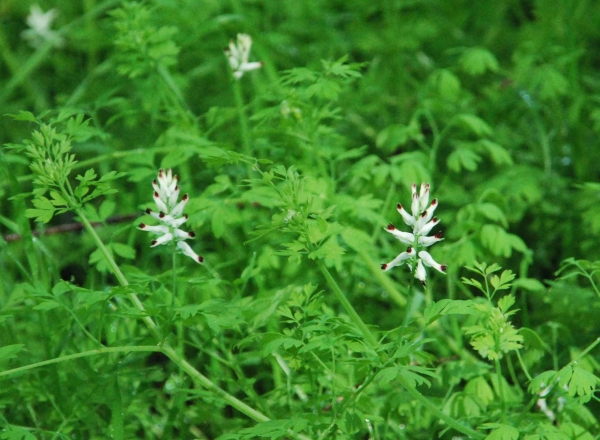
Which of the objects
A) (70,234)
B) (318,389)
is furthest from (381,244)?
(70,234)

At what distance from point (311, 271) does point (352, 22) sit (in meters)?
2.31

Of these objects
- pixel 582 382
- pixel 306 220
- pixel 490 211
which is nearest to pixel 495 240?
pixel 490 211

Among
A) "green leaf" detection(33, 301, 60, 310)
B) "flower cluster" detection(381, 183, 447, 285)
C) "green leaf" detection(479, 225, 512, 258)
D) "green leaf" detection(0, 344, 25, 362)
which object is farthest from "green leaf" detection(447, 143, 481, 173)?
"green leaf" detection(0, 344, 25, 362)

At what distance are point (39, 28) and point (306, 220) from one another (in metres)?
3.65

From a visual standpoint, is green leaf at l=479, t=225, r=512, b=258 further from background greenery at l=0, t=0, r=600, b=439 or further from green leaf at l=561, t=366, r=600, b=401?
green leaf at l=561, t=366, r=600, b=401

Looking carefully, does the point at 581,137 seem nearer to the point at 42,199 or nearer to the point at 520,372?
the point at 520,372

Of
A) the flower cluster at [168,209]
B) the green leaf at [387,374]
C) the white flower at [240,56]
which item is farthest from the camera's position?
the white flower at [240,56]

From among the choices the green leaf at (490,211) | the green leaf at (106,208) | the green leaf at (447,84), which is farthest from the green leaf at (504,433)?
the green leaf at (447,84)

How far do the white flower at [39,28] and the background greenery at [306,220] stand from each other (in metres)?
0.11

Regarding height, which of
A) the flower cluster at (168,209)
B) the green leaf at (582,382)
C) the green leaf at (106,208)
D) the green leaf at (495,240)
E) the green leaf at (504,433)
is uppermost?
the flower cluster at (168,209)

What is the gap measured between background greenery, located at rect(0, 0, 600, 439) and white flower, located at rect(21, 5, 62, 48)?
0.35 feet

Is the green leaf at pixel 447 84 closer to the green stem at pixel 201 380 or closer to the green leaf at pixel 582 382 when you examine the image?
the green leaf at pixel 582 382

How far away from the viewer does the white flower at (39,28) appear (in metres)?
5.10

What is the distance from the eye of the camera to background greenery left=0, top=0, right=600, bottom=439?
2410mm
